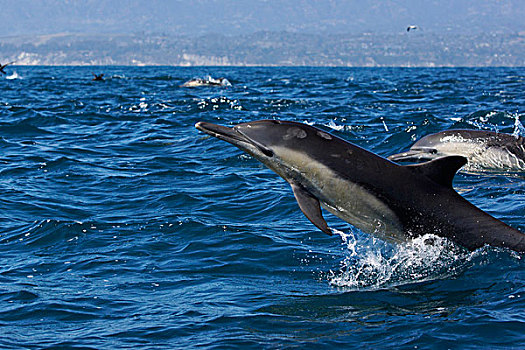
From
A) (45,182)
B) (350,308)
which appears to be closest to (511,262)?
(350,308)

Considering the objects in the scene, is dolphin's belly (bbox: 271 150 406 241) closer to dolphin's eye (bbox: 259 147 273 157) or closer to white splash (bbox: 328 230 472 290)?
dolphin's eye (bbox: 259 147 273 157)

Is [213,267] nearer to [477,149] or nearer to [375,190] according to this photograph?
[375,190]

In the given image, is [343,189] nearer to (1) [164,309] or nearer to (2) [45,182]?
(1) [164,309]

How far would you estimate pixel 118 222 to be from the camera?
998cm

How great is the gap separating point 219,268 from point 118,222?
8.34 feet

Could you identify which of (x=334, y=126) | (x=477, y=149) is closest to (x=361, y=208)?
(x=477, y=149)

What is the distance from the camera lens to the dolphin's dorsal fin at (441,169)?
22.2ft

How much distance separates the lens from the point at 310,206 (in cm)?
696

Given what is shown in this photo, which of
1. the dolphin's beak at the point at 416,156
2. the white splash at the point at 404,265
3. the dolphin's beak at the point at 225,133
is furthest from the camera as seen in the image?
the dolphin's beak at the point at 416,156

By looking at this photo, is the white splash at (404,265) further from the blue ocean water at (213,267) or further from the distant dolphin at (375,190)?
the distant dolphin at (375,190)

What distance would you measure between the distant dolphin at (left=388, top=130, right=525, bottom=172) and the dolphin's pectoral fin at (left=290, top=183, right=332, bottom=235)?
6.25 meters

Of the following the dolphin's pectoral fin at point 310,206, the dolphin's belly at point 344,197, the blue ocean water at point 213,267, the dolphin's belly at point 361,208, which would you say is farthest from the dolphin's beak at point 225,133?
the blue ocean water at point 213,267

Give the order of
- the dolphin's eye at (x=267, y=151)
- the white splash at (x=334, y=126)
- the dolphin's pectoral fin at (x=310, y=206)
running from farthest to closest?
1. the white splash at (x=334, y=126)
2. the dolphin's eye at (x=267, y=151)
3. the dolphin's pectoral fin at (x=310, y=206)

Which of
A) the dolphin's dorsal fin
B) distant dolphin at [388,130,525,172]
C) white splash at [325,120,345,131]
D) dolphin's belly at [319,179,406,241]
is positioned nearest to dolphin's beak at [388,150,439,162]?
distant dolphin at [388,130,525,172]
